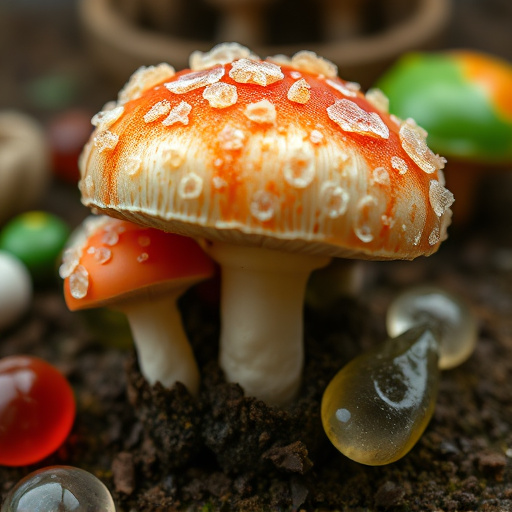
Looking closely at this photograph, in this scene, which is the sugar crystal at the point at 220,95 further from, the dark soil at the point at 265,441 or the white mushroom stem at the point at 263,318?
the dark soil at the point at 265,441

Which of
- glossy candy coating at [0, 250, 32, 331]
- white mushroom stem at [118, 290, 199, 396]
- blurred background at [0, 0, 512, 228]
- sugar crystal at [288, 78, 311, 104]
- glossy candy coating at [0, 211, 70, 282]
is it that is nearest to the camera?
sugar crystal at [288, 78, 311, 104]

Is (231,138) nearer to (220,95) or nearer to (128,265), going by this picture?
(220,95)

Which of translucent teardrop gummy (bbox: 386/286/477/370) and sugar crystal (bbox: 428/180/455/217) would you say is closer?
sugar crystal (bbox: 428/180/455/217)

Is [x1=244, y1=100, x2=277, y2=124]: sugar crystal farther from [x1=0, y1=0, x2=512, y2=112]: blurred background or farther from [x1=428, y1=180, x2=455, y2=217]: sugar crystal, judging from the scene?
[x1=0, y1=0, x2=512, y2=112]: blurred background

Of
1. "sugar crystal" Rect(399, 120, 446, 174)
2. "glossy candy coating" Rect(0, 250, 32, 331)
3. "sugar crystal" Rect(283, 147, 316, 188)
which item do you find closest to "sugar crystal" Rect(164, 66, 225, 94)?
"sugar crystal" Rect(283, 147, 316, 188)


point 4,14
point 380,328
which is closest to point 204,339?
point 380,328

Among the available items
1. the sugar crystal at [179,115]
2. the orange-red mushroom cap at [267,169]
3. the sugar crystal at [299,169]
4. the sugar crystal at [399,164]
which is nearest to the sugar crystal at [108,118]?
the orange-red mushroom cap at [267,169]

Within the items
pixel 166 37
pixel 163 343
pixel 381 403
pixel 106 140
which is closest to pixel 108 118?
pixel 106 140
